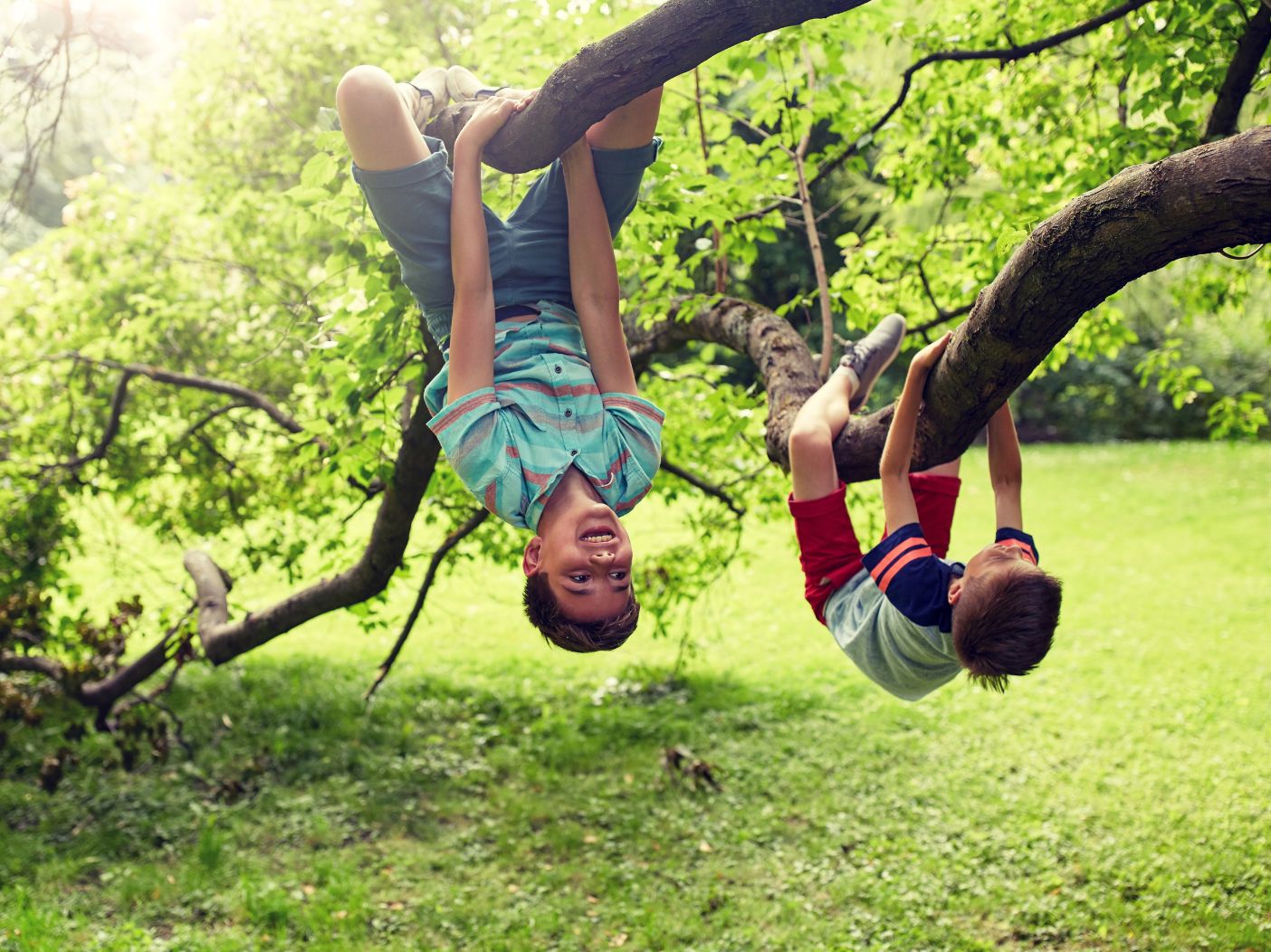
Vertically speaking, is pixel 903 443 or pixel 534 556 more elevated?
pixel 903 443

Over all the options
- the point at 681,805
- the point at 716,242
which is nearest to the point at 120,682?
the point at 681,805

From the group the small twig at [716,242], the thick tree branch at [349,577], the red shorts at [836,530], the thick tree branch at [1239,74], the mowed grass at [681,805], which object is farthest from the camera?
the mowed grass at [681,805]

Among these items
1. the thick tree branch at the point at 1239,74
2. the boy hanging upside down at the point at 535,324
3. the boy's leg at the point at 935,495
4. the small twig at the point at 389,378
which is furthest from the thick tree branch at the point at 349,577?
the thick tree branch at the point at 1239,74

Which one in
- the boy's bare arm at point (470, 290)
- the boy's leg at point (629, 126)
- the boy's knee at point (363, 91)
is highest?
the boy's leg at point (629, 126)

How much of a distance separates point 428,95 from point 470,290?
0.70 meters

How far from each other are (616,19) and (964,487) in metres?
10.3

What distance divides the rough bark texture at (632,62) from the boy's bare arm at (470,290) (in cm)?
11

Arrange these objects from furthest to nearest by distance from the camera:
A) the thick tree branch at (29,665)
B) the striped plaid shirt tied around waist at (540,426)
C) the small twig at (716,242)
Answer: the thick tree branch at (29,665) < the small twig at (716,242) < the striped plaid shirt tied around waist at (540,426)

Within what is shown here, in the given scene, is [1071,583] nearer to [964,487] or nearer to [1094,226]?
[964,487]

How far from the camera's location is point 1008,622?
2494 mm

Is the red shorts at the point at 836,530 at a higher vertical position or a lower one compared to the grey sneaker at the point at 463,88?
lower

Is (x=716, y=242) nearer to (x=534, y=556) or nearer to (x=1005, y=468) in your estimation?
(x=1005, y=468)

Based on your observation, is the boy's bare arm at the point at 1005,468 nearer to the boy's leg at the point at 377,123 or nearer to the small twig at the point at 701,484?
the boy's leg at the point at 377,123

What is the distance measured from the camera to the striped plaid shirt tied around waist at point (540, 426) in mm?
2434
